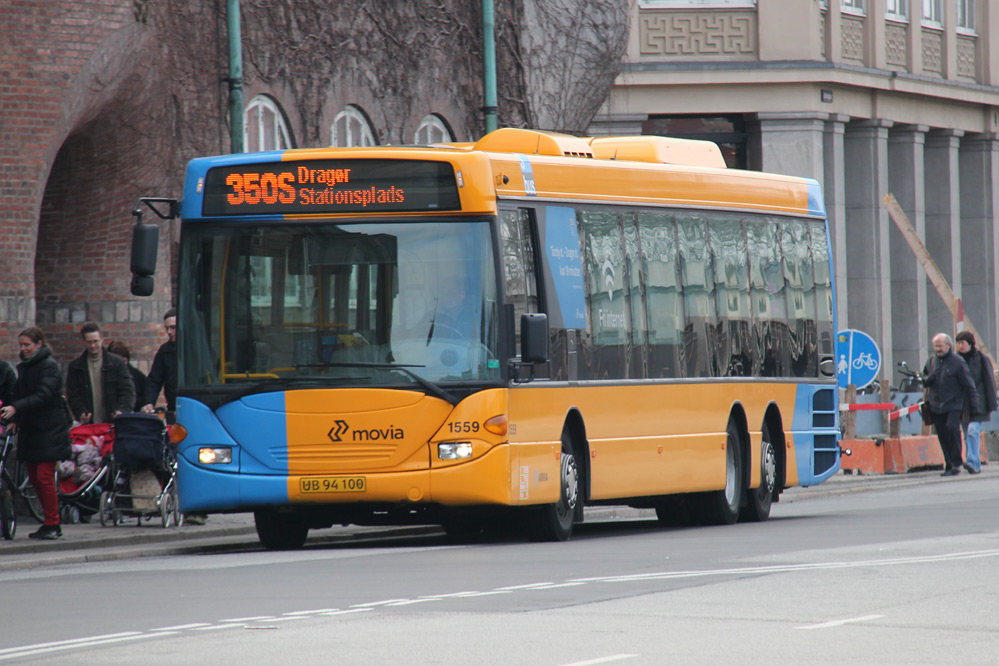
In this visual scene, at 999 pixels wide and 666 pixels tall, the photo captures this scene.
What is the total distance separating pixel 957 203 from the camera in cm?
4769

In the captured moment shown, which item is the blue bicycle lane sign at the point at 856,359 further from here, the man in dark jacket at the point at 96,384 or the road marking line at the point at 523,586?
the road marking line at the point at 523,586

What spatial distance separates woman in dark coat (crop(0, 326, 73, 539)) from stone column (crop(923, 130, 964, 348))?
3288 cm

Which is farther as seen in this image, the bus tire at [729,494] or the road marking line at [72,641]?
the bus tire at [729,494]

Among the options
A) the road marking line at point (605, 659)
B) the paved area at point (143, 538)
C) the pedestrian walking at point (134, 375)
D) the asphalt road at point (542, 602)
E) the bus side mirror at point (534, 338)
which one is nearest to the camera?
the road marking line at point (605, 659)

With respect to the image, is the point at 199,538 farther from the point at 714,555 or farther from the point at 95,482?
the point at 714,555

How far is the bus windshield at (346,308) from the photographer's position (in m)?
14.8

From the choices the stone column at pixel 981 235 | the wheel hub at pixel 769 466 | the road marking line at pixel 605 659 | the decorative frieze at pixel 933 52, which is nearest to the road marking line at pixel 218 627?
the road marking line at pixel 605 659

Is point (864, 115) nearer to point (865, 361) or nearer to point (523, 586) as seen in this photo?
point (865, 361)

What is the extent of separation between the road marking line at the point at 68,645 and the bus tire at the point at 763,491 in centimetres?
1013

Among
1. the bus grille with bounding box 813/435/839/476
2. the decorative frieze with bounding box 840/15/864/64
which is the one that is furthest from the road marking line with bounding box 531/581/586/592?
the decorative frieze with bounding box 840/15/864/64

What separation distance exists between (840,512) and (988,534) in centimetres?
424

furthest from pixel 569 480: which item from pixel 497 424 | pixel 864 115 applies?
pixel 864 115

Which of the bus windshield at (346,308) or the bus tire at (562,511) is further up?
the bus windshield at (346,308)

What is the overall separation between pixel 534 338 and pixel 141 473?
527 centimetres
